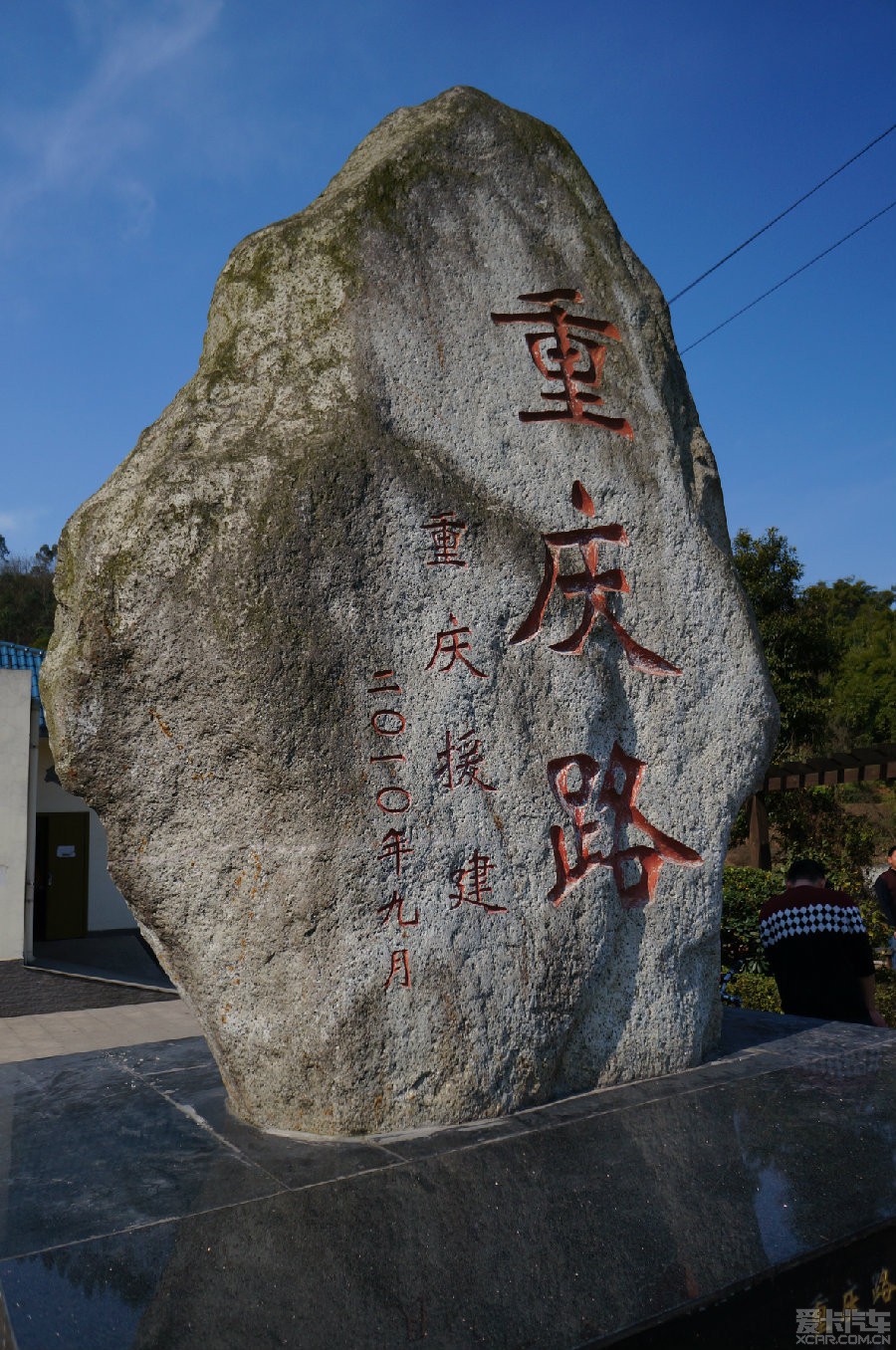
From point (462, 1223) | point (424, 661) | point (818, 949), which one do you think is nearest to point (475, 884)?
point (424, 661)

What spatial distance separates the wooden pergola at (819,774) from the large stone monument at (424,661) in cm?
770

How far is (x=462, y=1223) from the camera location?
2.49 m

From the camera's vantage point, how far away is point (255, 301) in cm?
348

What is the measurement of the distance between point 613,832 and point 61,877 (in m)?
11.7

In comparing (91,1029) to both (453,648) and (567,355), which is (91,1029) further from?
(567,355)

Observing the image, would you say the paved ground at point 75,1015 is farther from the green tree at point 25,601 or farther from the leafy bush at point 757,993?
the green tree at point 25,601

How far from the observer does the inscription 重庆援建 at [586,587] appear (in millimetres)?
3486

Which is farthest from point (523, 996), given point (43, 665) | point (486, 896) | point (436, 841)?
point (43, 665)

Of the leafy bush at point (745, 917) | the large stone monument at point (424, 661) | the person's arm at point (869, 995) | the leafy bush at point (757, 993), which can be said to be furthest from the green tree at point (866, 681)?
the large stone monument at point (424, 661)

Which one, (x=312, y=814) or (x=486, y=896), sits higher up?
(x=312, y=814)

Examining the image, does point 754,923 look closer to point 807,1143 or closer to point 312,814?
point 807,1143

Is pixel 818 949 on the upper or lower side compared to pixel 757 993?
upper

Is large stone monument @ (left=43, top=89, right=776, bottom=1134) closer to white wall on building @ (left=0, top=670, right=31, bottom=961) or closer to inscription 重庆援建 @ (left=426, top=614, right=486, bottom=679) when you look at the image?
inscription 重庆援建 @ (left=426, top=614, right=486, bottom=679)

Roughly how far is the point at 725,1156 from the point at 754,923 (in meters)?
6.03
